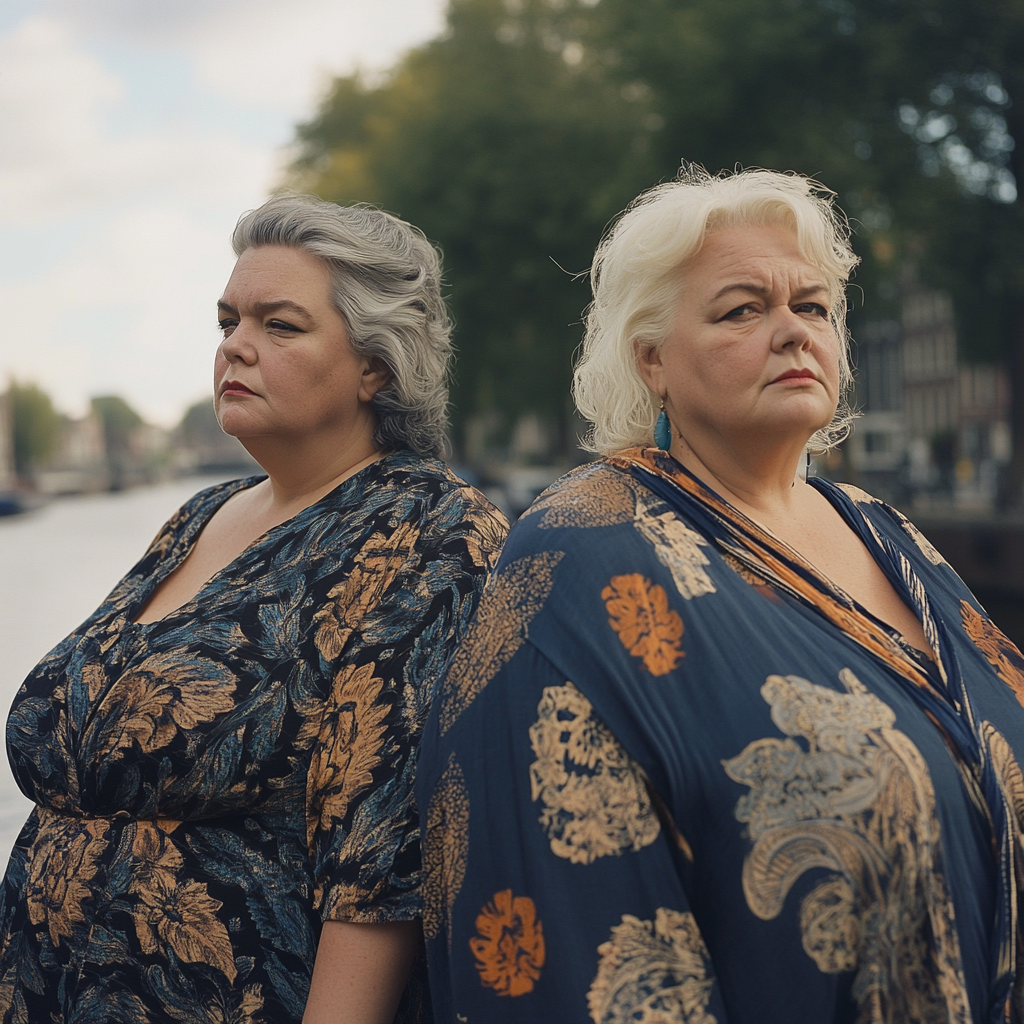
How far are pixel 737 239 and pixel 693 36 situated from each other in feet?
59.0

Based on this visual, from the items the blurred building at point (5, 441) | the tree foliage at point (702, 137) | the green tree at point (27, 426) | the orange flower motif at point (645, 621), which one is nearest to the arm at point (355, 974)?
the orange flower motif at point (645, 621)

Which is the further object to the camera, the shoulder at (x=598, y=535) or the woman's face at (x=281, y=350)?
the woman's face at (x=281, y=350)

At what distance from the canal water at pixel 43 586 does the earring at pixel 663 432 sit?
3837 millimetres

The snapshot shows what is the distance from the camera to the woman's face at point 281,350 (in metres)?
2.18

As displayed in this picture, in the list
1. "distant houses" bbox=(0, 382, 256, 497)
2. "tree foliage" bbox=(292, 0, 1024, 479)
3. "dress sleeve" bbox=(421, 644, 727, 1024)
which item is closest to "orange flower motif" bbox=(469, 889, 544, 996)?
"dress sleeve" bbox=(421, 644, 727, 1024)

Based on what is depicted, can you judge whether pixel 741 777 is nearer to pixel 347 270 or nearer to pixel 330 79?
pixel 347 270

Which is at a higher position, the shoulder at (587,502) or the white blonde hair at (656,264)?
the white blonde hair at (656,264)

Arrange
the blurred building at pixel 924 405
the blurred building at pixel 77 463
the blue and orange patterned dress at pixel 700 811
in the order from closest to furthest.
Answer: the blue and orange patterned dress at pixel 700 811
the blurred building at pixel 924 405
the blurred building at pixel 77 463

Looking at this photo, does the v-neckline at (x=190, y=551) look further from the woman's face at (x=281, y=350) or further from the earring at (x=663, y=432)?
the earring at (x=663, y=432)

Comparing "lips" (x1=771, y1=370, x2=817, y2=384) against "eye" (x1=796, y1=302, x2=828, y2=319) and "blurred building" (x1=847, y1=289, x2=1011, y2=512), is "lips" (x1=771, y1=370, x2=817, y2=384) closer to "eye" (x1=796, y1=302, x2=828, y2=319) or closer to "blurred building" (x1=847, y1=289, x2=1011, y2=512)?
"eye" (x1=796, y1=302, x2=828, y2=319)

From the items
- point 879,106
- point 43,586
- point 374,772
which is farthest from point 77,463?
point 374,772

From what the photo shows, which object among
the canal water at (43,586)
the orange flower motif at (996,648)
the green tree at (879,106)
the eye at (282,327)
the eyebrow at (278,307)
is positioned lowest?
the orange flower motif at (996,648)

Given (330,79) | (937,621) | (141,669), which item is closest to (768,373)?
(937,621)

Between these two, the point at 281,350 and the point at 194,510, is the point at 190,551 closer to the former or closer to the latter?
the point at 194,510
